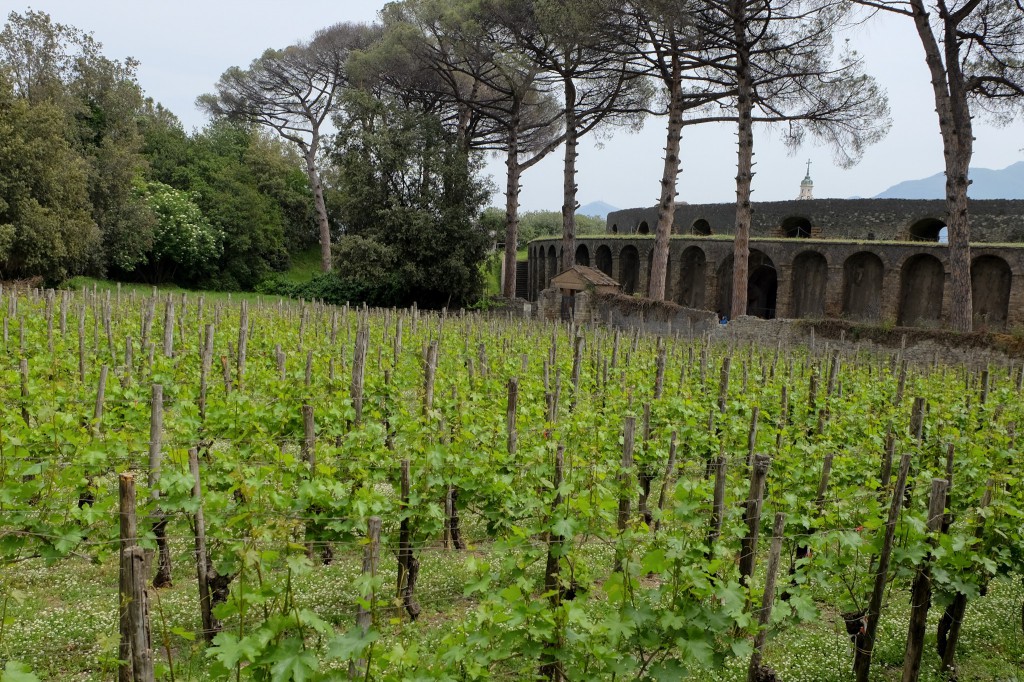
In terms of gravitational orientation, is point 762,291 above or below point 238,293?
above

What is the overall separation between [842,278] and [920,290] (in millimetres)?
2518

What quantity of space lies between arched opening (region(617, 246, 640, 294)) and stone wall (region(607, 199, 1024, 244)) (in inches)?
97.8

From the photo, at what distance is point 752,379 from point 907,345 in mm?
7993

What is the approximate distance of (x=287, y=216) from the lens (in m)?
41.7

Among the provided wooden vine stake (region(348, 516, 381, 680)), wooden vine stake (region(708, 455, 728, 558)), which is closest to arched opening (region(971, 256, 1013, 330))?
wooden vine stake (region(708, 455, 728, 558))

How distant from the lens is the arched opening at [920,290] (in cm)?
2630

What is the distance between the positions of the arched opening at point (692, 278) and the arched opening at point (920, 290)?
8717 mm

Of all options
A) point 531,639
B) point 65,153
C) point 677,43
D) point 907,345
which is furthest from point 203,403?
point 65,153

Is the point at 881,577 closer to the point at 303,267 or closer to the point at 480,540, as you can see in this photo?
the point at 480,540

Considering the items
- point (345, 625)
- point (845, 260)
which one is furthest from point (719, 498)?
point (845, 260)

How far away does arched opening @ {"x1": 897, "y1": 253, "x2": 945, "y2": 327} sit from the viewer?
26297 millimetres

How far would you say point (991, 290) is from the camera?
25.1m

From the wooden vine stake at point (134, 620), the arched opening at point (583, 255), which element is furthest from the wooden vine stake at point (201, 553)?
the arched opening at point (583, 255)

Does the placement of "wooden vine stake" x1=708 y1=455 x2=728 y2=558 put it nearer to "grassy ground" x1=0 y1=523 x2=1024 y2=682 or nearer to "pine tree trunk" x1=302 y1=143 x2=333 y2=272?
"grassy ground" x1=0 y1=523 x2=1024 y2=682
